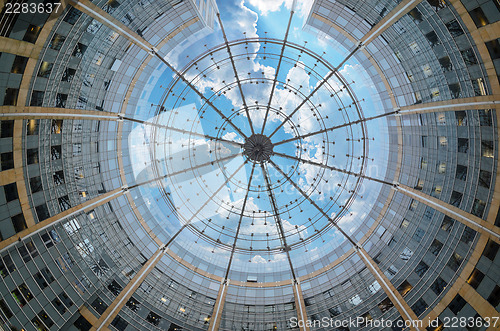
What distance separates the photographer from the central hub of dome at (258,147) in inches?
1206

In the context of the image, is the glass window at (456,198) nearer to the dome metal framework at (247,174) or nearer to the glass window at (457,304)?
the dome metal framework at (247,174)

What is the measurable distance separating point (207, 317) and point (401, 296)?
17.9 m

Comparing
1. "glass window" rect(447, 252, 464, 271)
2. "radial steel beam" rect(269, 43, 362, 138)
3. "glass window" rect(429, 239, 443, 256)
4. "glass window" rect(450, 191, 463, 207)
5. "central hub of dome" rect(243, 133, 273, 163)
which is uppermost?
"radial steel beam" rect(269, 43, 362, 138)

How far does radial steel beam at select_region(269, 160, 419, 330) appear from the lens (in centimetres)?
2594

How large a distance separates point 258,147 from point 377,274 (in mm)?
16149

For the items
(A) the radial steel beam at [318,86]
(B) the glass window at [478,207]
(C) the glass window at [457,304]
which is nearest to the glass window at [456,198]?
(B) the glass window at [478,207]

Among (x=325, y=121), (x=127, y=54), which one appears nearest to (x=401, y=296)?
(x=325, y=121)

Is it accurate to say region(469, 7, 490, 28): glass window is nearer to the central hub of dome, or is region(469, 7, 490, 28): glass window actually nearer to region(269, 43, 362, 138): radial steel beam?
region(269, 43, 362, 138): radial steel beam

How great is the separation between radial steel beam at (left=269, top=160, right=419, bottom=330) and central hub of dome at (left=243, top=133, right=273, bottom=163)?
130 centimetres

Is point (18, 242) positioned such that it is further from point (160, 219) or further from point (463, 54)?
point (463, 54)

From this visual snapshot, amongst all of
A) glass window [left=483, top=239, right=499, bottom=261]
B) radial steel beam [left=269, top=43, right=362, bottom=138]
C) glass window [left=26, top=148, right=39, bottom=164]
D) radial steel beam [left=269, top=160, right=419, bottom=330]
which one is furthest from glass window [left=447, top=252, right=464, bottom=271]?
glass window [left=26, top=148, right=39, bottom=164]

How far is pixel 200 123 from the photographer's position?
108ft

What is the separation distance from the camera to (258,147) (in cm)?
3061

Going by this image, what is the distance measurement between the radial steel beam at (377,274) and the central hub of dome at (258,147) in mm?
1304
